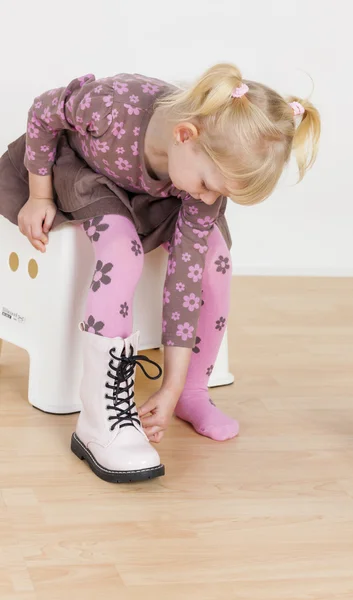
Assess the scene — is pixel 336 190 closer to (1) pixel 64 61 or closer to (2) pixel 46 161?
(1) pixel 64 61

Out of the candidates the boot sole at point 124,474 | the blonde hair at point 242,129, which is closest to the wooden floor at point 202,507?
the boot sole at point 124,474

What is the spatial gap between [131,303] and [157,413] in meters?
0.15

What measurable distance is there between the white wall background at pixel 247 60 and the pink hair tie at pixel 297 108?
926 millimetres

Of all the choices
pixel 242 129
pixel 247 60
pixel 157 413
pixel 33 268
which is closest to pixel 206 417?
pixel 157 413

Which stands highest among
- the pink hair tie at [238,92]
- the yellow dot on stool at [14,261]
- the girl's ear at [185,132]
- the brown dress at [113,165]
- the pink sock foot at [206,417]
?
the pink hair tie at [238,92]

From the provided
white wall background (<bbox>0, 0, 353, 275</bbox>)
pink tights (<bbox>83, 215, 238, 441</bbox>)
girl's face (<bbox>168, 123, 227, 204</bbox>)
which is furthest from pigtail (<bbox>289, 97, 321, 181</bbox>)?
white wall background (<bbox>0, 0, 353, 275</bbox>)

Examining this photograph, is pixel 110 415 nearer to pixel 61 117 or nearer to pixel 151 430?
pixel 151 430

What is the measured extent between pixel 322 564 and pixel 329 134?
56.1 inches

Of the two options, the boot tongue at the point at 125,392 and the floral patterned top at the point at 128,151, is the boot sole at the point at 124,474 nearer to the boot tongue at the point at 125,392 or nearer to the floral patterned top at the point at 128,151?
the boot tongue at the point at 125,392

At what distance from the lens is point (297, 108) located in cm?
117

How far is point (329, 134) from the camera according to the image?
2252 mm

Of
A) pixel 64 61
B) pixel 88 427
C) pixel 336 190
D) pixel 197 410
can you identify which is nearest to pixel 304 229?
pixel 336 190

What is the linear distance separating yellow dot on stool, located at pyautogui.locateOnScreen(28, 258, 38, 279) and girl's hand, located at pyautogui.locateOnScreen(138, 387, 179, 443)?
26 cm

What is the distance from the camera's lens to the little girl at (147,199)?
3.72 ft
